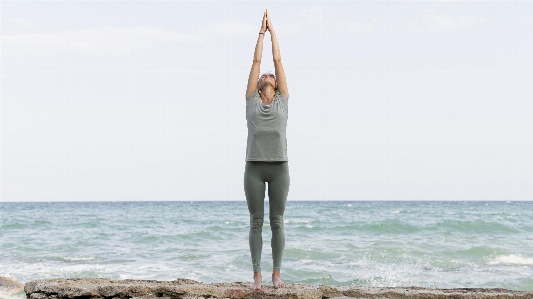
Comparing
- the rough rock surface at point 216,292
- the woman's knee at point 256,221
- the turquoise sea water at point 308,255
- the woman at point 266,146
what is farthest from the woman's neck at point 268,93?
the turquoise sea water at point 308,255

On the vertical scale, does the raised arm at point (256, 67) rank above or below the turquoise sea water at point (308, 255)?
above

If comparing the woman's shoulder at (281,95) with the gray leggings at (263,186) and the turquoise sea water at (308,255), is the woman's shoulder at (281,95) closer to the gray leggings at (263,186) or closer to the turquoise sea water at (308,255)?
the gray leggings at (263,186)

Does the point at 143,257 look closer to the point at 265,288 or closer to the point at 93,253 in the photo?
the point at 93,253

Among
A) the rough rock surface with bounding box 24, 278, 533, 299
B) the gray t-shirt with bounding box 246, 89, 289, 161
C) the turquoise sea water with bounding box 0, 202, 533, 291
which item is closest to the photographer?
the gray t-shirt with bounding box 246, 89, 289, 161

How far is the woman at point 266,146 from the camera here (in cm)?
496

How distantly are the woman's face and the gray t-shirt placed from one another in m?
0.20

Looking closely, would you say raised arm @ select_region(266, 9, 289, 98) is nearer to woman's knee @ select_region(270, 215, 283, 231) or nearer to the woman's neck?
the woman's neck

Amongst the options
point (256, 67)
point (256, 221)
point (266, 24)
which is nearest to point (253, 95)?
point (256, 67)

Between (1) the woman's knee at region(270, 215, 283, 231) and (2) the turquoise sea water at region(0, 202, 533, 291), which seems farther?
(2) the turquoise sea water at region(0, 202, 533, 291)

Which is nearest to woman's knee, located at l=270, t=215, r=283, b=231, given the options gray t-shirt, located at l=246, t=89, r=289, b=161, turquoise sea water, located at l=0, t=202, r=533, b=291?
gray t-shirt, located at l=246, t=89, r=289, b=161

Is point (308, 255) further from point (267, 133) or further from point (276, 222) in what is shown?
point (267, 133)

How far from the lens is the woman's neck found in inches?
199

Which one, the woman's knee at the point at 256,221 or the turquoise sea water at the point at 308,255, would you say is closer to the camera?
the woman's knee at the point at 256,221

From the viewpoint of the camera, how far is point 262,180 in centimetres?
505
